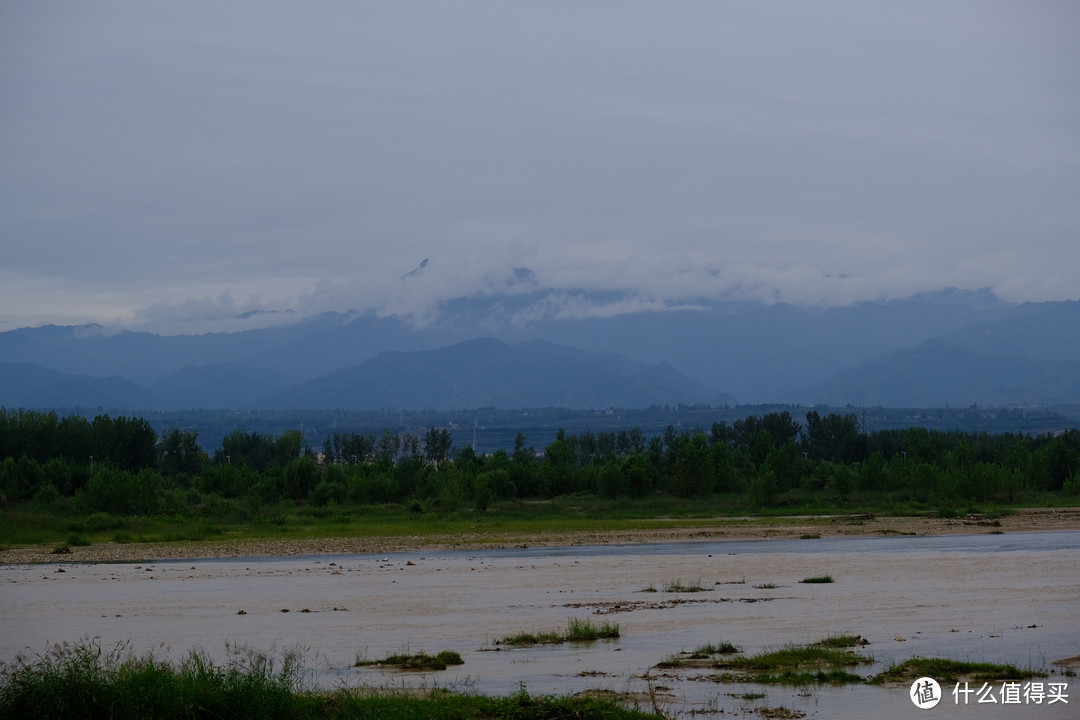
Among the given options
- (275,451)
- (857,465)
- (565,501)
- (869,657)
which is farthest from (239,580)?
(275,451)

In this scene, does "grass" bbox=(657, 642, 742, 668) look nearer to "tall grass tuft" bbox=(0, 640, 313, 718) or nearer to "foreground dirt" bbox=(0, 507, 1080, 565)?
"tall grass tuft" bbox=(0, 640, 313, 718)

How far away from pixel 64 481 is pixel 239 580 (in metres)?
56.2

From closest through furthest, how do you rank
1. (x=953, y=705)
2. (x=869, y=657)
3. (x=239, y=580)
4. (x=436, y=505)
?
(x=953, y=705)
(x=869, y=657)
(x=239, y=580)
(x=436, y=505)

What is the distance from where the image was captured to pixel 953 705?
19.6 meters

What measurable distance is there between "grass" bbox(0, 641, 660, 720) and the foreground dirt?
138ft

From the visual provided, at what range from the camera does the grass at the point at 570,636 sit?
27266mm

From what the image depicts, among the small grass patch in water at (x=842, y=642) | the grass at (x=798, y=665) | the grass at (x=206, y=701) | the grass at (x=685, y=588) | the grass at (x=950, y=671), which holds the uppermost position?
the grass at (x=206, y=701)

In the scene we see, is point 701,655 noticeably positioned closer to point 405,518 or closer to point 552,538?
point 552,538

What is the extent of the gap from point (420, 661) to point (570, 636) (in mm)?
4969

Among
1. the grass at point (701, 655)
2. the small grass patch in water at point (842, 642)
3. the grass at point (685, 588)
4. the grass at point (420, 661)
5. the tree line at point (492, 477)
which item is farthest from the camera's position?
the tree line at point (492, 477)

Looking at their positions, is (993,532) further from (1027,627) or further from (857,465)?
(857,465)

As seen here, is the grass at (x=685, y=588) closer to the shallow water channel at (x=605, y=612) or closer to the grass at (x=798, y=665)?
the shallow water channel at (x=605, y=612)

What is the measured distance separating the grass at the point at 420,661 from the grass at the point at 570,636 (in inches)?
96.7

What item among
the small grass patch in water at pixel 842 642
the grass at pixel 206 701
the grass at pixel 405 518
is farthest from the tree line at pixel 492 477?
the grass at pixel 206 701
